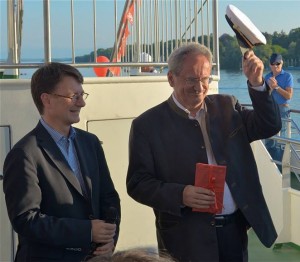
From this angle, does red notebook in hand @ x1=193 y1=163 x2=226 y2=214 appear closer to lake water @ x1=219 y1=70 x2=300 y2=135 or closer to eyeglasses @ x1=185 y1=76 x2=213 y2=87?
eyeglasses @ x1=185 y1=76 x2=213 y2=87

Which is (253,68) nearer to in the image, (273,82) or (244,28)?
(244,28)

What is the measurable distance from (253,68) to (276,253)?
116 inches

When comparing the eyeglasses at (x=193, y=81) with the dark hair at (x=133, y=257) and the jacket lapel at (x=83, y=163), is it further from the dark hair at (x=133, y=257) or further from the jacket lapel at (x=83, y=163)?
the dark hair at (x=133, y=257)

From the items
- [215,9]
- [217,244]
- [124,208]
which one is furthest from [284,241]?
[217,244]

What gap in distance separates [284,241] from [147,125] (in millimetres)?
3009

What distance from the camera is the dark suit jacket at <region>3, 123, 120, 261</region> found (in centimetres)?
228

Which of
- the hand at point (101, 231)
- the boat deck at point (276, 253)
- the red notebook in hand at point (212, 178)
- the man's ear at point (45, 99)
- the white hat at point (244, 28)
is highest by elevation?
the white hat at point (244, 28)

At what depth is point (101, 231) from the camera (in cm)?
233

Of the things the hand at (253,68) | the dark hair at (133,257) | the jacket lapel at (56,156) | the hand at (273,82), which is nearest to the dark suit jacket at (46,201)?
the jacket lapel at (56,156)

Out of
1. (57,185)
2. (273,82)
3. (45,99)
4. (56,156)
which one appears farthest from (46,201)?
(273,82)

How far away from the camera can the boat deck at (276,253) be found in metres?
4.94

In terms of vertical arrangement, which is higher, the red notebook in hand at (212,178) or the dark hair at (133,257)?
the dark hair at (133,257)

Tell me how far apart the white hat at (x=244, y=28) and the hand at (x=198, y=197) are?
717mm

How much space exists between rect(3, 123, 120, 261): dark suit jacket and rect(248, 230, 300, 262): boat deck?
2849 mm
